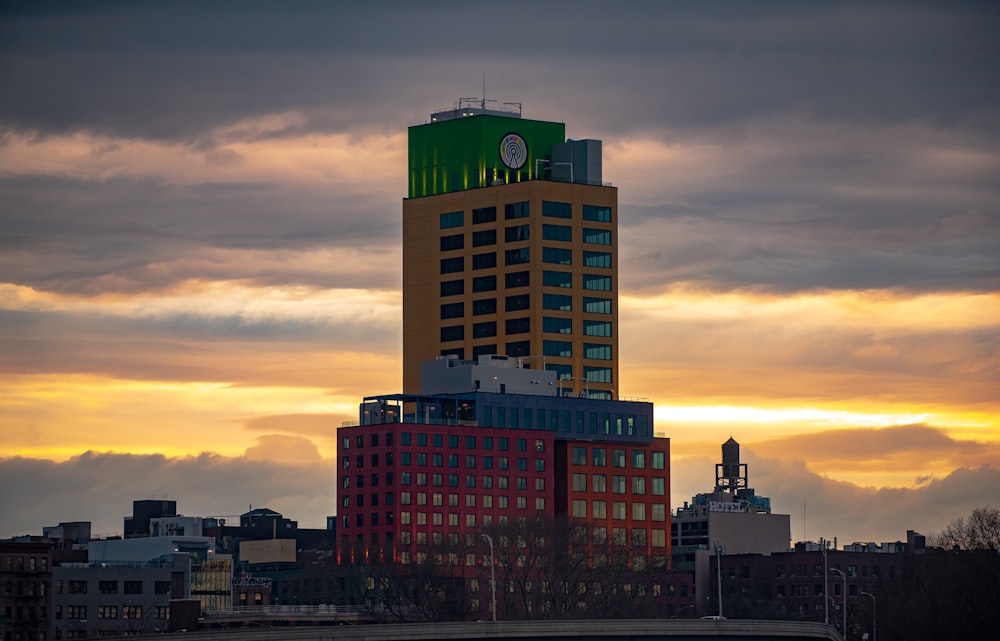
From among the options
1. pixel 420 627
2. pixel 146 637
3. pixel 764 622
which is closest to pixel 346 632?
pixel 420 627

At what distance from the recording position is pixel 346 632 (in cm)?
13612

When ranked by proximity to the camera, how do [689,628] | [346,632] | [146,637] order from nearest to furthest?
[146,637], [346,632], [689,628]

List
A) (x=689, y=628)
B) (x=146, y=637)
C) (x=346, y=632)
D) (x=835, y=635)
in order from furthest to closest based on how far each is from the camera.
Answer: (x=835, y=635)
(x=689, y=628)
(x=346, y=632)
(x=146, y=637)

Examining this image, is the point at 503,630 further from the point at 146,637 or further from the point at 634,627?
the point at 146,637

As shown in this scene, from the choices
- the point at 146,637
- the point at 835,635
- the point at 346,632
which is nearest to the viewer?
the point at 146,637

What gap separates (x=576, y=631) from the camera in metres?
152

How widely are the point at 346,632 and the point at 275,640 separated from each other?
29.6 ft

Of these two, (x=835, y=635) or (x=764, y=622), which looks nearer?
(x=764, y=622)

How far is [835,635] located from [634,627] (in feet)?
96.5

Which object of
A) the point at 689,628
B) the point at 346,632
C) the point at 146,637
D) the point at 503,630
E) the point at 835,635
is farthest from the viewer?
the point at 835,635

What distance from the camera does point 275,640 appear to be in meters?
128

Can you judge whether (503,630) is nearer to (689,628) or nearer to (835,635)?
(689,628)

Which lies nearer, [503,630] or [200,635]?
[200,635]

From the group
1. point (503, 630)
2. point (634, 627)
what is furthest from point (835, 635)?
point (503, 630)
